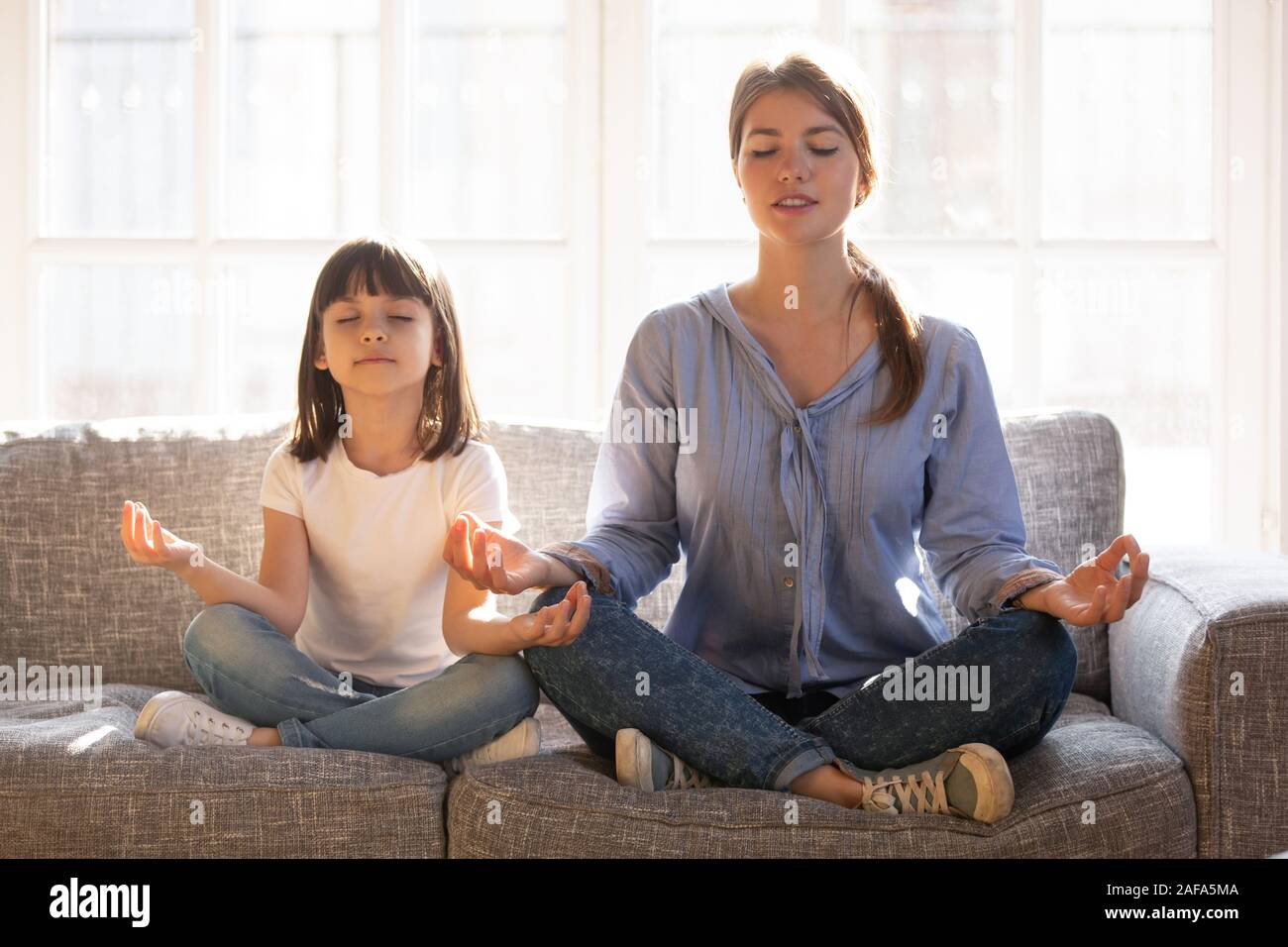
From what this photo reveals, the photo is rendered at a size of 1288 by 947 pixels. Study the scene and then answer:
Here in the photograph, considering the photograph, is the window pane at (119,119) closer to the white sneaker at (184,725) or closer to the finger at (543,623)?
the white sneaker at (184,725)

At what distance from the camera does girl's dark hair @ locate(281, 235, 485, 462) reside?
193 cm

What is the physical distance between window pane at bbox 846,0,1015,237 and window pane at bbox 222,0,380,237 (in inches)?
39.6

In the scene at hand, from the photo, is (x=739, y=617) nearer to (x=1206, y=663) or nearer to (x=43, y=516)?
(x=1206, y=663)

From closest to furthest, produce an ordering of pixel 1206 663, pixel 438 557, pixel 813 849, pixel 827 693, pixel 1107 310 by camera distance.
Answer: pixel 813 849, pixel 1206 663, pixel 827 693, pixel 438 557, pixel 1107 310

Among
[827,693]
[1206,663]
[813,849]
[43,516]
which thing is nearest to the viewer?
[813,849]

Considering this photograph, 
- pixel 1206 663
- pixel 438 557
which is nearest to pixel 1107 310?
pixel 1206 663

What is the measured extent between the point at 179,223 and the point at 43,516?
2.93 ft

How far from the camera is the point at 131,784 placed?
152 cm

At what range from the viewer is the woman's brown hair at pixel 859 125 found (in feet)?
5.96

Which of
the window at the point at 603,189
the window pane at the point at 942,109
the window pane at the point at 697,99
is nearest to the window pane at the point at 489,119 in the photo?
the window at the point at 603,189

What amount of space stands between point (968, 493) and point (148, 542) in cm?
105

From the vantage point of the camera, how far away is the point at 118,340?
280 centimetres

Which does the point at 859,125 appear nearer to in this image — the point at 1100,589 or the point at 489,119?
the point at 1100,589

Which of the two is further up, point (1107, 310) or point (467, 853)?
point (1107, 310)
